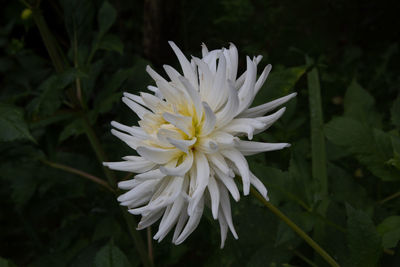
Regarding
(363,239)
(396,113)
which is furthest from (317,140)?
(363,239)

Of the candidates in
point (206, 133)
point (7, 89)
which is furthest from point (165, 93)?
point (7, 89)

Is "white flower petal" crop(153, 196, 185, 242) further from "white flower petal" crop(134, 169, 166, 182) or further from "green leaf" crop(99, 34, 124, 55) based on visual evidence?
"green leaf" crop(99, 34, 124, 55)

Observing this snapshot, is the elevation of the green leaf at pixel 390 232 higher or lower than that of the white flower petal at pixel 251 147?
lower

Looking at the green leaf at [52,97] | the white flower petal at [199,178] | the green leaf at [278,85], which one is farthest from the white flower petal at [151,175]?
the green leaf at [52,97]

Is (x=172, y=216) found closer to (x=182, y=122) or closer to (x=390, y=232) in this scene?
(x=182, y=122)

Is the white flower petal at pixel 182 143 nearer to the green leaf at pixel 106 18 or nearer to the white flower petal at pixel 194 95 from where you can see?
the white flower petal at pixel 194 95

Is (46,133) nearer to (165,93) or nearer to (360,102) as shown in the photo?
(165,93)
